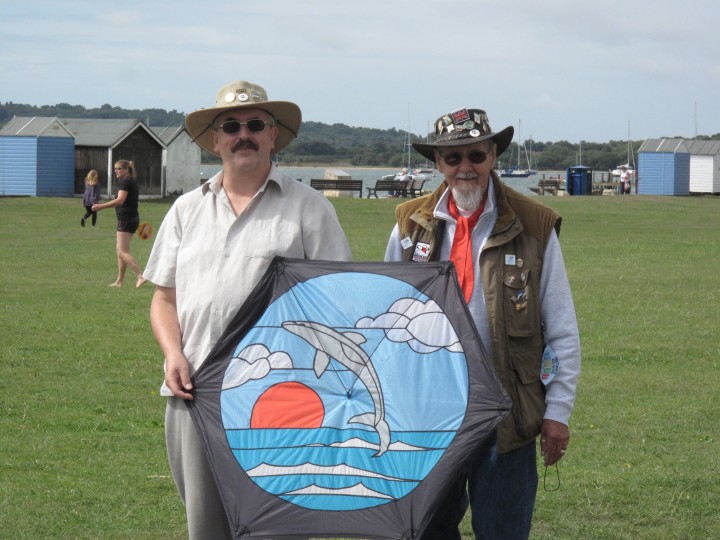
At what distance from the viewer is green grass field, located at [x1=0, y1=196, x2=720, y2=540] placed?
A: 6590 mm

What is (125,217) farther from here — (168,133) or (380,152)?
(380,152)

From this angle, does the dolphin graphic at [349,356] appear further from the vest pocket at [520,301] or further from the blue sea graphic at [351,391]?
the vest pocket at [520,301]

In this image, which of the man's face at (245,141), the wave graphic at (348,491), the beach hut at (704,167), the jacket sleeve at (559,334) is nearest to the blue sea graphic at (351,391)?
the wave graphic at (348,491)

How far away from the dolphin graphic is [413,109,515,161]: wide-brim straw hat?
2.73 feet

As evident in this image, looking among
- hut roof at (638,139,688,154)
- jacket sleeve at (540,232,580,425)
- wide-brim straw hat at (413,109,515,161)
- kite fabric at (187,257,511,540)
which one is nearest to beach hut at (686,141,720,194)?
hut roof at (638,139,688,154)

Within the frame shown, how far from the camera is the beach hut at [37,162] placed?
5162cm

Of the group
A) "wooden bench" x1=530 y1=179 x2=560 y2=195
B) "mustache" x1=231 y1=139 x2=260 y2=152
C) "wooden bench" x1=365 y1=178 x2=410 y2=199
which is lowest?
"mustache" x1=231 y1=139 x2=260 y2=152

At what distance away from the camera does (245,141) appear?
4.44 meters

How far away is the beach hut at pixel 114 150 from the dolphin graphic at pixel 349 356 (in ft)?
162

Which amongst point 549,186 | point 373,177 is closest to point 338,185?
point 549,186

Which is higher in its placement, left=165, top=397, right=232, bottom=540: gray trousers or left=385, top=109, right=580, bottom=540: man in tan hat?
left=385, top=109, right=580, bottom=540: man in tan hat

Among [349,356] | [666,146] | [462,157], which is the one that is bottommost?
[349,356]

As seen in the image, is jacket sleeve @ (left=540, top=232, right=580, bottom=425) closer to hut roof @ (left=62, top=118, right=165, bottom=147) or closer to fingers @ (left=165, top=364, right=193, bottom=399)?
fingers @ (left=165, top=364, right=193, bottom=399)

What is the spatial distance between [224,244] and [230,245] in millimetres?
23
